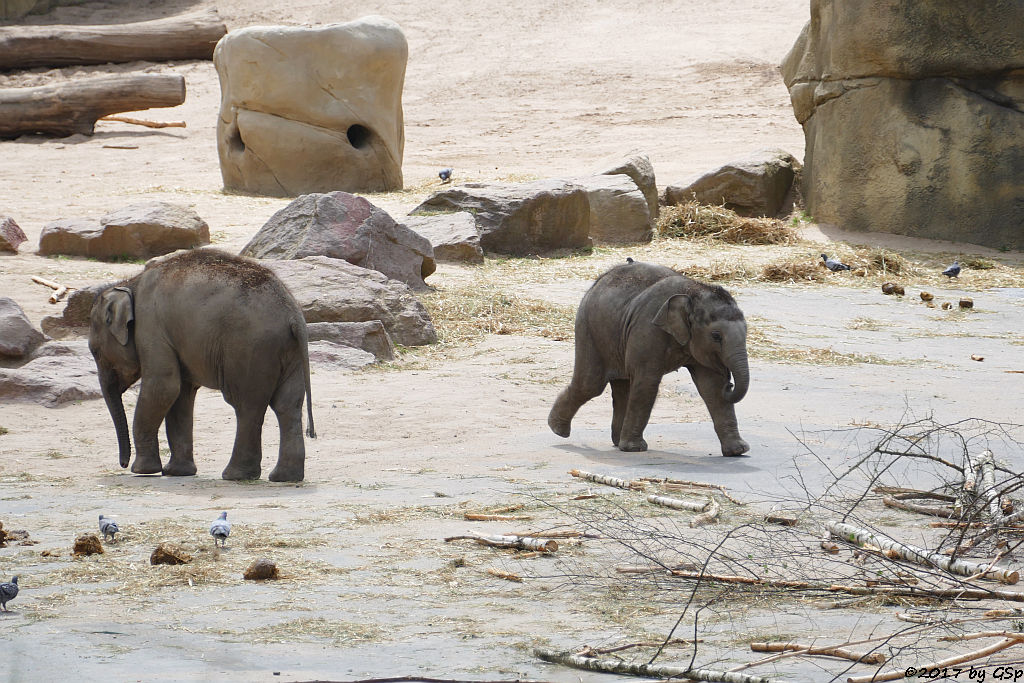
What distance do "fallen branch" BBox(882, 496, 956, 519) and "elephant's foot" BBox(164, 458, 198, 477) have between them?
3556 millimetres

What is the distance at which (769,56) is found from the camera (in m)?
27.8

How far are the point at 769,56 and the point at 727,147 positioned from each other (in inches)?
246

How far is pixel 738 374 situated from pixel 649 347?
55 cm

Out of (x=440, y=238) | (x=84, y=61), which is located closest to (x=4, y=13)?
(x=84, y=61)

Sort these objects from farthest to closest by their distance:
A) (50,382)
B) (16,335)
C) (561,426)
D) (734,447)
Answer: (16,335)
(50,382)
(561,426)
(734,447)

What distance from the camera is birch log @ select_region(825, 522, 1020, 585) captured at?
12.9ft

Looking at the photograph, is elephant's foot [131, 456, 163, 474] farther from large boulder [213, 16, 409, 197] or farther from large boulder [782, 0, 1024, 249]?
large boulder [782, 0, 1024, 249]

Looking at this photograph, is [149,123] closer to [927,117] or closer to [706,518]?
[927,117]

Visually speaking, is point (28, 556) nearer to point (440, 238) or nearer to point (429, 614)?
point (429, 614)

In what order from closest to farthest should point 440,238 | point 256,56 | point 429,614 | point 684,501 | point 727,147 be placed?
point 429,614, point 684,501, point 440,238, point 256,56, point 727,147

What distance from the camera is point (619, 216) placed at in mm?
16766

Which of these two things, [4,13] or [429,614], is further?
[4,13]

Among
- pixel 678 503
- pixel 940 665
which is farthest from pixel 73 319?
pixel 940 665

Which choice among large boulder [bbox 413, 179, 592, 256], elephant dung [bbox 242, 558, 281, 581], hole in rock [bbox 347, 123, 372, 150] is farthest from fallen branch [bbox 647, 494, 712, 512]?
hole in rock [bbox 347, 123, 372, 150]
